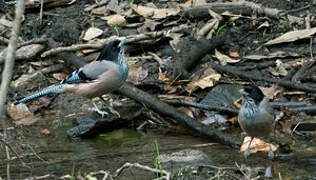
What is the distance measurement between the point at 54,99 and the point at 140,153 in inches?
109

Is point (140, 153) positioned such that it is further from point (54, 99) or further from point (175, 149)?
point (54, 99)

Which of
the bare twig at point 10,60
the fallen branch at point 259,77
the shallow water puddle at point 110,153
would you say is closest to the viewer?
the bare twig at point 10,60

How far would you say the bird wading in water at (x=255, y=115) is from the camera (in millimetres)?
6094

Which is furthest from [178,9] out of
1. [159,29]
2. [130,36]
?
[130,36]

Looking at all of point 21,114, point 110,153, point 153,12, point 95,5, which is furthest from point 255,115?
point 95,5

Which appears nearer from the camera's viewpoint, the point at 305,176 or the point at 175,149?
the point at 305,176

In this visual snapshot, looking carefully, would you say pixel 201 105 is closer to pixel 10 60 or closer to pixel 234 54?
pixel 234 54

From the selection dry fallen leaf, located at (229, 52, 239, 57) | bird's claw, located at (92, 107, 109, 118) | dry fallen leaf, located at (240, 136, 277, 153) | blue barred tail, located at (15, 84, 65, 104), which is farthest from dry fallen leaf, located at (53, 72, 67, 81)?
dry fallen leaf, located at (240, 136, 277, 153)

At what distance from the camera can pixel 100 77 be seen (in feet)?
25.4

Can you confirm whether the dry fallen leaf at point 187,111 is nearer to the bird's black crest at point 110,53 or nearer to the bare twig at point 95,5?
the bird's black crest at point 110,53

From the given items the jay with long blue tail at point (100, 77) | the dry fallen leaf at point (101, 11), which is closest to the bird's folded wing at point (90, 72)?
the jay with long blue tail at point (100, 77)

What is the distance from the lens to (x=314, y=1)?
9.59 m

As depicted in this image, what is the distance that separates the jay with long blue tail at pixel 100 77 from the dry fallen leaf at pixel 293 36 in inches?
105

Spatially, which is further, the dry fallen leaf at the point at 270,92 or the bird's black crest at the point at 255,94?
the dry fallen leaf at the point at 270,92
